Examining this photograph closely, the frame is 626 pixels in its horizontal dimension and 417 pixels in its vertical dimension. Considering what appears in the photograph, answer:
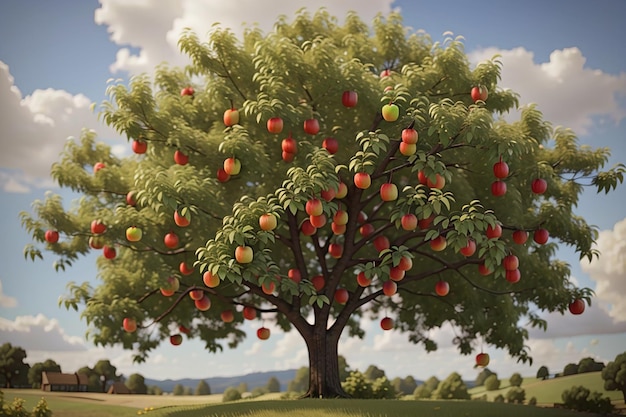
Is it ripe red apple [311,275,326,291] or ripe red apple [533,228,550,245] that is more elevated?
ripe red apple [533,228,550,245]

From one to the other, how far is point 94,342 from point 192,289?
253cm

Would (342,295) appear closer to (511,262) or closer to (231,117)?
(511,262)

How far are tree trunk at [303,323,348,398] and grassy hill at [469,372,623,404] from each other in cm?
636

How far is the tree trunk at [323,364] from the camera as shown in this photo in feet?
40.6

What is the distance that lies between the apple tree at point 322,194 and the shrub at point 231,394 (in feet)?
17.1

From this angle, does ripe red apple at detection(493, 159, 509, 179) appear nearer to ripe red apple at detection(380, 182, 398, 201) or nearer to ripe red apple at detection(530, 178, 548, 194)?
ripe red apple at detection(530, 178, 548, 194)

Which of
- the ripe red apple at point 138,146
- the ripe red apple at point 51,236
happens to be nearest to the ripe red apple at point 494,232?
the ripe red apple at point 138,146

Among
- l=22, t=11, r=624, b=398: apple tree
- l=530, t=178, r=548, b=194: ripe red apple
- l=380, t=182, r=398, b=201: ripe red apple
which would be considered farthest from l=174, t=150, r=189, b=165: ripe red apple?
l=530, t=178, r=548, b=194: ripe red apple

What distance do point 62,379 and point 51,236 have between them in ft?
18.2

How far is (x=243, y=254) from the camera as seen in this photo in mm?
9430

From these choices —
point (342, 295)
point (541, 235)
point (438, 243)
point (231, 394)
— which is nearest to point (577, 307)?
point (541, 235)

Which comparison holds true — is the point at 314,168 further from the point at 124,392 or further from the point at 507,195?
the point at 124,392

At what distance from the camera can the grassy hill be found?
601 inches

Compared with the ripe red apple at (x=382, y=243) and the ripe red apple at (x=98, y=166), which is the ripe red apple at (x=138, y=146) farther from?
the ripe red apple at (x=382, y=243)
